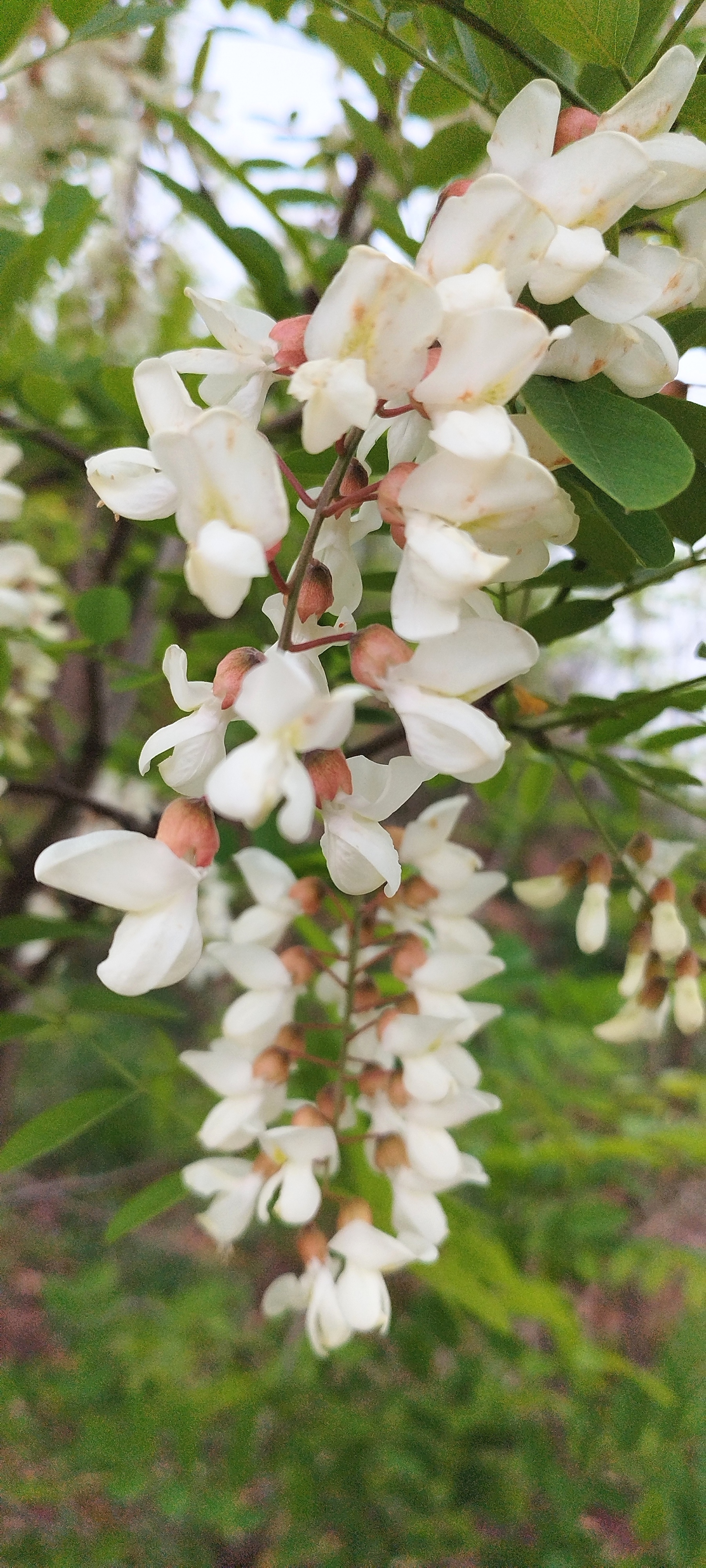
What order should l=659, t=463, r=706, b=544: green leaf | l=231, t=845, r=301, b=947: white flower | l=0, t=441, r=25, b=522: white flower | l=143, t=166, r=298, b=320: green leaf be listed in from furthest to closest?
l=0, t=441, r=25, b=522: white flower
l=231, t=845, r=301, b=947: white flower
l=143, t=166, r=298, b=320: green leaf
l=659, t=463, r=706, b=544: green leaf

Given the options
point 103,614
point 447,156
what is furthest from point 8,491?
point 447,156

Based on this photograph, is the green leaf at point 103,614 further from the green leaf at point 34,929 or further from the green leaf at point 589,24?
the green leaf at point 589,24

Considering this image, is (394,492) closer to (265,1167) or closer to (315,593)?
(315,593)

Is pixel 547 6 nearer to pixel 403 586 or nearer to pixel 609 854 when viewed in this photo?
pixel 403 586

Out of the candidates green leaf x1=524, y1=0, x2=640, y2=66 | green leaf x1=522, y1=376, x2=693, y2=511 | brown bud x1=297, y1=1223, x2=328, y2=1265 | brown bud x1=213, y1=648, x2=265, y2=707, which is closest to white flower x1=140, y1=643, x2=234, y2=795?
brown bud x1=213, y1=648, x2=265, y2=707

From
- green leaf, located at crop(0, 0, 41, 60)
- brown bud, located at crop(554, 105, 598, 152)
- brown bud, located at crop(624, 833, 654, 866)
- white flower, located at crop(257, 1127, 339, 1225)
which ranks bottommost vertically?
white flower, located at crop(257, 1127, 339, 1225)

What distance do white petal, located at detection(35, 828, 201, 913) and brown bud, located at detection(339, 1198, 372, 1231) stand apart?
1.02ft

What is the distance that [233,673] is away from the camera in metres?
0.30

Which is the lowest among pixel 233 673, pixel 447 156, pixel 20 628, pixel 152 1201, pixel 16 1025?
pixel 152 1201

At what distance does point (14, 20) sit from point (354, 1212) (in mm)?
607

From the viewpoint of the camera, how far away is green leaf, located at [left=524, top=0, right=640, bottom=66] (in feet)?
0.99

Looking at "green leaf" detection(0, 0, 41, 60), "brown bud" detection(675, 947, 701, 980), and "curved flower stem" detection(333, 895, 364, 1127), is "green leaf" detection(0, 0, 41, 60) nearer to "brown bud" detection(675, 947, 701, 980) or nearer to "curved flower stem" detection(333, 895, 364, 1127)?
"curved flower stem" detection(333, 895, 364, 1127)

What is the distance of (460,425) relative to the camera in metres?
0.26

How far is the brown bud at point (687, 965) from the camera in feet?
2.05
